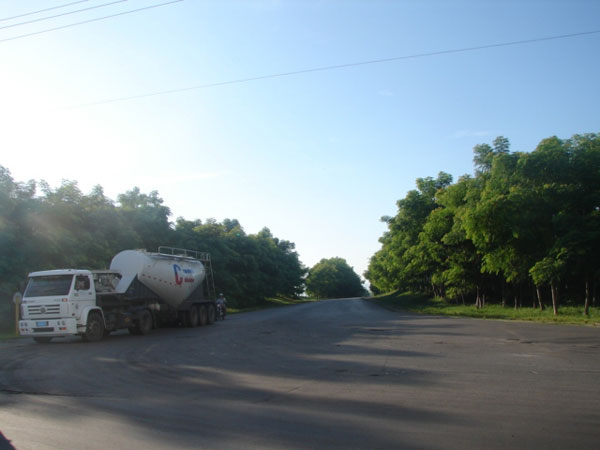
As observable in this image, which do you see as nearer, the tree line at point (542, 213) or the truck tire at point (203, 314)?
the tree line at point (542, 213)

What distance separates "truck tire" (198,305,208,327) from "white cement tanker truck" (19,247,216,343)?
0.18 feet

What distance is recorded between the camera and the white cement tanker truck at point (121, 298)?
19641 mm

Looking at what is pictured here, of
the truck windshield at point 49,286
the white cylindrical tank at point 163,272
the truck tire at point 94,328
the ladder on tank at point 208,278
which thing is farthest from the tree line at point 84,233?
the ladder on tank at point 208,278

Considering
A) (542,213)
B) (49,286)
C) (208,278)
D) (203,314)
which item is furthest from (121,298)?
(542,213)

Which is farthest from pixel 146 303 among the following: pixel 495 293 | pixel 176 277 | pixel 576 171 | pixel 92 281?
pixel 495 293

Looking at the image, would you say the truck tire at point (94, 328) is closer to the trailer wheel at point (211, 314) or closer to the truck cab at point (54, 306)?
the truck cab at point (54, 306)

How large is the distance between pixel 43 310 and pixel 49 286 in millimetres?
921

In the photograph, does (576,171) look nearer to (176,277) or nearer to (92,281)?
(176,277)

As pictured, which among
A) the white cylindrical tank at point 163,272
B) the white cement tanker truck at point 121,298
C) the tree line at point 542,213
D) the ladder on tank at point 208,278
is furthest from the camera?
the ladder on tank at point 208,278

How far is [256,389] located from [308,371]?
93.5 inches

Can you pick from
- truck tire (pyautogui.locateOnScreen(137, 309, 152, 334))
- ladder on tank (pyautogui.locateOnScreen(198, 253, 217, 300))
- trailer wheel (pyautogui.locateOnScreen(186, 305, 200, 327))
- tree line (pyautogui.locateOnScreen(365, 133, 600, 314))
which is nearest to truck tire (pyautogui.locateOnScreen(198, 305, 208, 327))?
trailer wheel (pyautogui.locateOnScreen(186, 305, 200, 327))

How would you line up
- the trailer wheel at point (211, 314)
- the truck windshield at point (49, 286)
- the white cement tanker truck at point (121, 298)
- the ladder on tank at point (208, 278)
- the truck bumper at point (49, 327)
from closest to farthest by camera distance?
the truck bumper at point (49, 327) → the white cement tanker truck at point (121, 298) → the truck windshield at point (49, 286) → the trailer wheel at point (211, 314) → the ladder on tank at point (208, 278)

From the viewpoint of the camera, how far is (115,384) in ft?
35.3

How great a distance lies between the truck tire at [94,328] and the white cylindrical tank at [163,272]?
305cm
